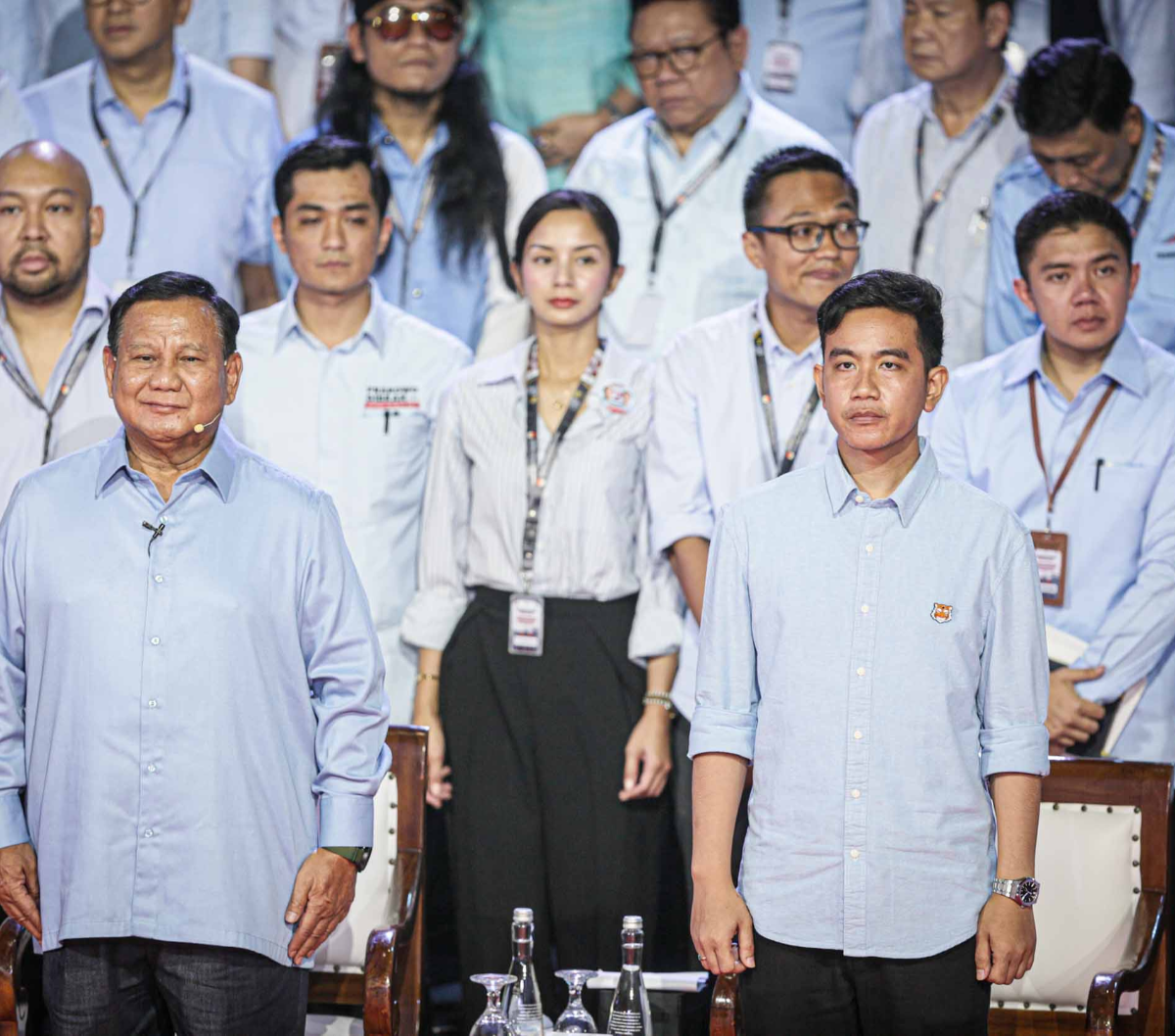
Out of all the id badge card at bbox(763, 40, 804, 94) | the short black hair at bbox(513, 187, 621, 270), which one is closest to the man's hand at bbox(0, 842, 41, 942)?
the short black hair at bbox(513, 187, 621, 270)

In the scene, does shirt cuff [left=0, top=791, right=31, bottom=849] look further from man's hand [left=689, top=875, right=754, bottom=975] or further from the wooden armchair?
the wooden armchair

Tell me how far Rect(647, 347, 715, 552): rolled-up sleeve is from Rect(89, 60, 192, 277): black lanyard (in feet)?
6.02

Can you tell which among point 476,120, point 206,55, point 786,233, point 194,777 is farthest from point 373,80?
point 194,777

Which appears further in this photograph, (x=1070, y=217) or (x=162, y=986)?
(x=1070, y=217)

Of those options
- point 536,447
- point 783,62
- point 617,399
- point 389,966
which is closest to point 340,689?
point 389,966

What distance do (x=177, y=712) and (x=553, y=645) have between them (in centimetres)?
128

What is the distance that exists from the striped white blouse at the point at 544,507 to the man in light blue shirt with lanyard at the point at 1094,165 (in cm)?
124

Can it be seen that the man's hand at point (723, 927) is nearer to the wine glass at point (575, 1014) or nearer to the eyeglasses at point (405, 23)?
the wine glass at point (575, 1014)

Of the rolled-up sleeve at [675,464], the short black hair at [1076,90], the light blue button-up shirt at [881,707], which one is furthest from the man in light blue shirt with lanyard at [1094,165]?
the light blue button-up shirt at [881,707]

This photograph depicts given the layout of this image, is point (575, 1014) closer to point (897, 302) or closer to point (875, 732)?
point (875, 732)

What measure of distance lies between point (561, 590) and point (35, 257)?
5.33ft

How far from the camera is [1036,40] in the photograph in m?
4.88

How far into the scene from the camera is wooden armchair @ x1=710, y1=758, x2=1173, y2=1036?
291cm

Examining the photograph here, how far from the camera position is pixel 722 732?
241cm
